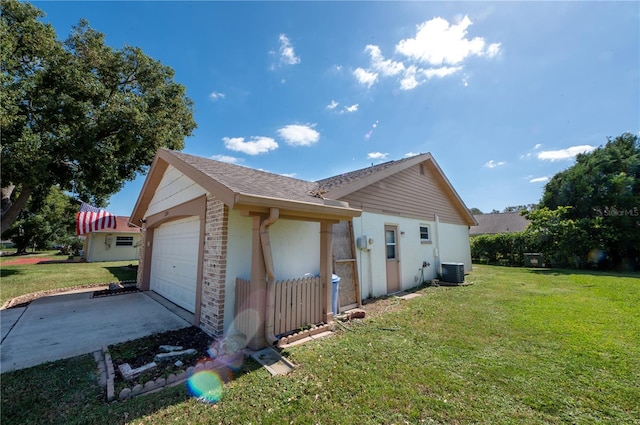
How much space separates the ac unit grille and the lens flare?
9.35m

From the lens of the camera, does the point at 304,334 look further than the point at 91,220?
No

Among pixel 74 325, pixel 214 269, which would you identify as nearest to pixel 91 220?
pixel 74 325

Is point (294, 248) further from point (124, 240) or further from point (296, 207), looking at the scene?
point (124, 240)

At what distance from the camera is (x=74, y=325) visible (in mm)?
5348

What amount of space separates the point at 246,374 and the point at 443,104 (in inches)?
416

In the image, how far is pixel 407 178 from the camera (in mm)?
9938

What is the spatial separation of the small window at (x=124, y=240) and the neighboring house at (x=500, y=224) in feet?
121

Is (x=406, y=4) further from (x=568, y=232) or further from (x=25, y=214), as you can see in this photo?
(x=25, y=214)

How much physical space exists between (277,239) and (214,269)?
133 cm

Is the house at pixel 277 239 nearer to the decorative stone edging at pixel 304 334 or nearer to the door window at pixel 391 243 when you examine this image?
the door window at pixel 391 243

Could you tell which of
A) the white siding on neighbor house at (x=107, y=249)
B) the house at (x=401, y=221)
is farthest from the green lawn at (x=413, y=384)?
the white siding on neighbor house at (x=107, y=249)

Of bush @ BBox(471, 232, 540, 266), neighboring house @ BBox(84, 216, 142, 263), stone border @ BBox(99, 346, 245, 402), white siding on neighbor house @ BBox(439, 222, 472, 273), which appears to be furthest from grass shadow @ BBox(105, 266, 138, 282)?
bush @ BBox(471, 232, 540, 266)

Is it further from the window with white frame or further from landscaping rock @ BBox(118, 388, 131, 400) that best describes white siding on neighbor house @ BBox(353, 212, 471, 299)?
landscaping rock @ BBox(118, 388, 131, 400)

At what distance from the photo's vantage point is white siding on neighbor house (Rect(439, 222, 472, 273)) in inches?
460
